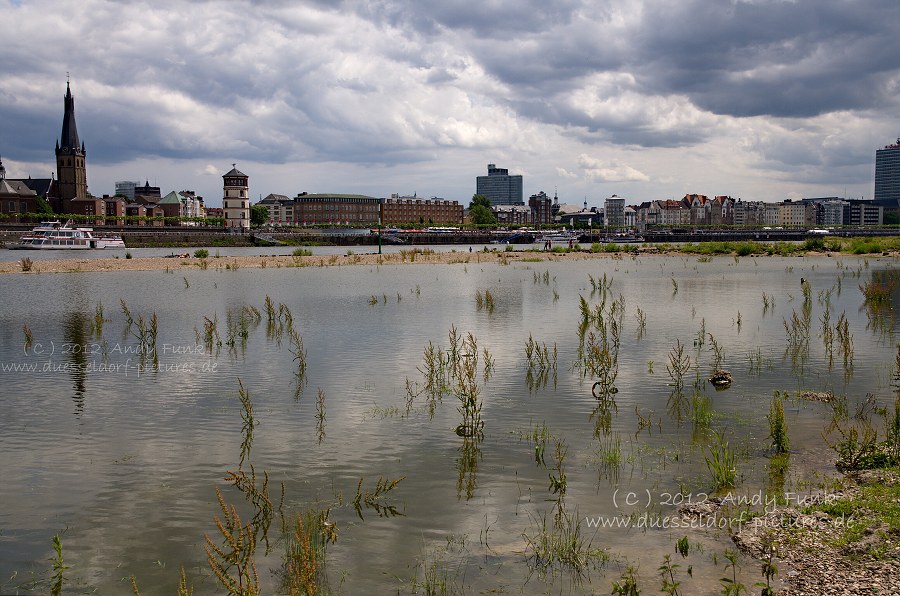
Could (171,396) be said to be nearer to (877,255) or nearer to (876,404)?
(876,404)

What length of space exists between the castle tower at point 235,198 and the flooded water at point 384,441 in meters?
144

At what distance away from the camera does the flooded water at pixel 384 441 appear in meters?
8.79

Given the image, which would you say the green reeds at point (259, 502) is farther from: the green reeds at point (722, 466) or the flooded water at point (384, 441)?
the green reeds at point (722, 466)

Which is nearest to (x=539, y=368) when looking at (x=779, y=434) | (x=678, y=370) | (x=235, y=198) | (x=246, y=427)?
(x=678, y=370)

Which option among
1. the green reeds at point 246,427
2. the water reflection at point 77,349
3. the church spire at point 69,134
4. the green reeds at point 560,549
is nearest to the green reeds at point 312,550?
the green reeds at point 560,549

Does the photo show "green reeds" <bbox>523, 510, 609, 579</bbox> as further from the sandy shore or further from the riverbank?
the riverbank

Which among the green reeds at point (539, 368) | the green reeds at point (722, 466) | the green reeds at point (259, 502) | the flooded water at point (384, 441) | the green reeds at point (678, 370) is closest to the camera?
the flooded water at point (384, 441)

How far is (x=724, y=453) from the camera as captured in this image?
36.8ft

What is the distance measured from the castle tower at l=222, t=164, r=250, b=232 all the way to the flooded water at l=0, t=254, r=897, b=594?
144m

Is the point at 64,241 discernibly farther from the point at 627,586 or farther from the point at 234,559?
the point at 627,586

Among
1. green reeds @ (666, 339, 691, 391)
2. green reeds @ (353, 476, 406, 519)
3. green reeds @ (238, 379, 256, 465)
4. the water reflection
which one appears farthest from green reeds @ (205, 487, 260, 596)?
green reeds @ (666, 339, 691, 391)

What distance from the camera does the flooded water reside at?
8.79 m

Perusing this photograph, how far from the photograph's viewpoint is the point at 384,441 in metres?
13.3

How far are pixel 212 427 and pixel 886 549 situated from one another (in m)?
11.5
